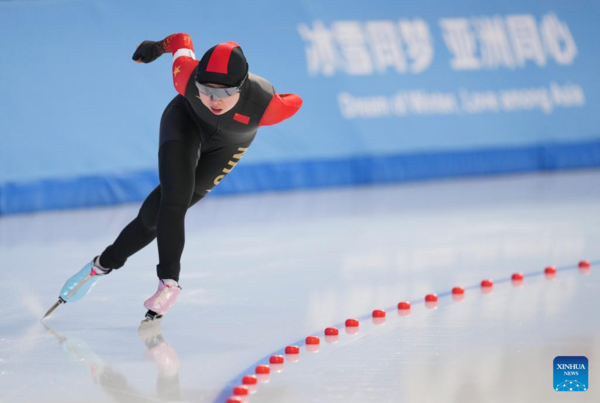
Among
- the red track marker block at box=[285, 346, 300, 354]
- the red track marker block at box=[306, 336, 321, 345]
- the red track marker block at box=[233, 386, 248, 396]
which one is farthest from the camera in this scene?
the red track marker block at box=[306, 336, 321, 345]

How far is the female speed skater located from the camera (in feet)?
9.95

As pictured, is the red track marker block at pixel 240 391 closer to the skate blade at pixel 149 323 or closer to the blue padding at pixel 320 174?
the skate blade at pixel 149 323

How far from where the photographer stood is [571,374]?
2523 mm

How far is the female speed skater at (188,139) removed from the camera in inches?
119

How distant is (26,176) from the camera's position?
21.0 feet

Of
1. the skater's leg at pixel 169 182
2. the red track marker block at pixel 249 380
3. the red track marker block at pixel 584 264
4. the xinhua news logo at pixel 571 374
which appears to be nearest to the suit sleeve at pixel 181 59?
the skater's leg at pixel 169 182

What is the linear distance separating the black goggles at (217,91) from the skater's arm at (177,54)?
17cm

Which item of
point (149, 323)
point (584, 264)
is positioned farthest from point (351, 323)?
point (584, 264)

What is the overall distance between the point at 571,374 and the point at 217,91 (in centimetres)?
Answer: 144

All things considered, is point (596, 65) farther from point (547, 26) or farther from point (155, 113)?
point (155, 113)

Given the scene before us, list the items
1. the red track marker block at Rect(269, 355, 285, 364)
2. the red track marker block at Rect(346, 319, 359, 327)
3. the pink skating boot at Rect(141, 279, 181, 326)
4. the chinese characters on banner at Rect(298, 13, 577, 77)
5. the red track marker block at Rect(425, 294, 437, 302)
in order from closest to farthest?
1. the red track marker block at Rect(269, 355, 285, 364)
2. the pink skating boot at Rect(141, 279, 181, 326)
3. the red track marker block at Rect(346, 319, 359, 327)
4. the red track marker block at Rect(425, 294, 437, 302)
5. the chinese characters on banner at Rect(298, 13, 577, 77)

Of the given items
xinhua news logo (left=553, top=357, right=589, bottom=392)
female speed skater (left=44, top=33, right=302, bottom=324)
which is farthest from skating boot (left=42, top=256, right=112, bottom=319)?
xinhua news logo (left=553, top=357, right=589, bottom=392)

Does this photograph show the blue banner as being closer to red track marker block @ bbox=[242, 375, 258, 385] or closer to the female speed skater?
the female speed skater

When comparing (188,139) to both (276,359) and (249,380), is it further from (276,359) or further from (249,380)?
(249,380)
